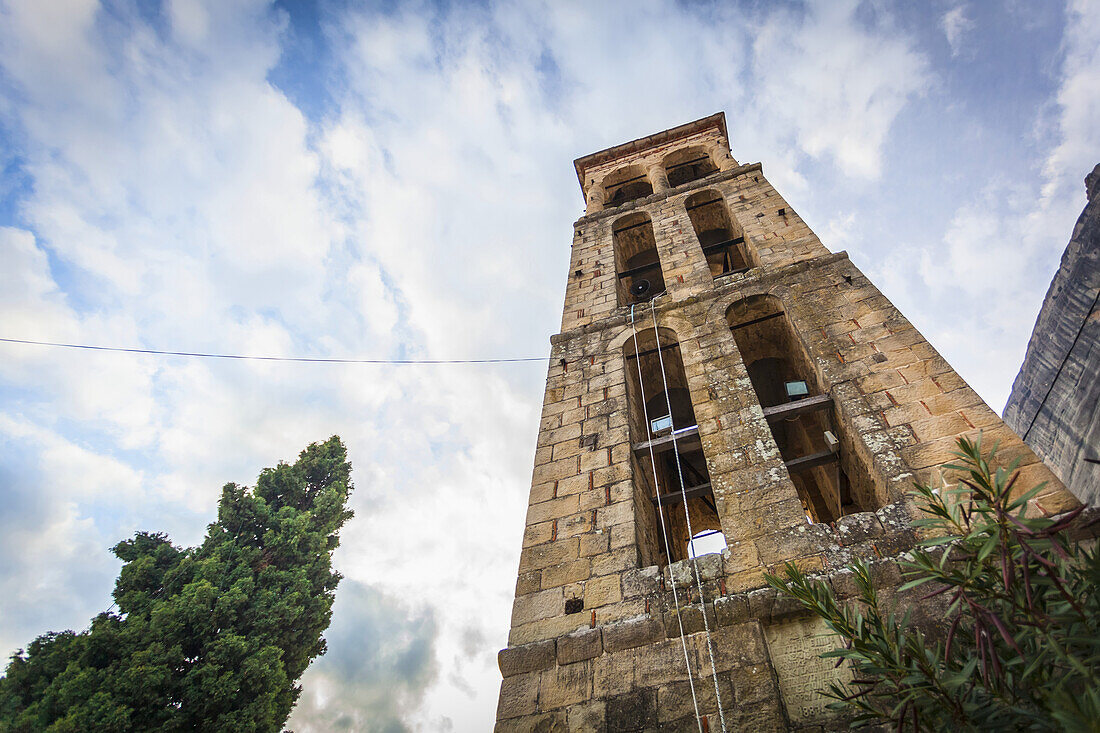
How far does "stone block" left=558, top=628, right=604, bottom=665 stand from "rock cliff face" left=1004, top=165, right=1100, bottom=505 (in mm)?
16461

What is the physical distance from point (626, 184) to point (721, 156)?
2694 mm

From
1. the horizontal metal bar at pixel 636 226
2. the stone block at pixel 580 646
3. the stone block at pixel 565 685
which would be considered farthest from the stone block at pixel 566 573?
the horizontal metal bar at pixel 636 226

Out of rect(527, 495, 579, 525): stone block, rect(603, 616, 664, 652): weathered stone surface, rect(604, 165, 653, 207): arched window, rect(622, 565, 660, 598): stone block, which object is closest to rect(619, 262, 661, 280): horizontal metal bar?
rect(604, 165, 653, 207): arched window

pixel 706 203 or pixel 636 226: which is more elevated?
pixel 636 226

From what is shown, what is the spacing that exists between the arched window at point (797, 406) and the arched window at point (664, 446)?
3.36 ft

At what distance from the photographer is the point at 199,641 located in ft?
28.7

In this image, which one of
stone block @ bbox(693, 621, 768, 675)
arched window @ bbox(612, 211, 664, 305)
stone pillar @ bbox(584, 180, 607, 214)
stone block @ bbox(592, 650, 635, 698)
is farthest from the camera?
stone pillar @ bbox(584, 180, 607, 214)

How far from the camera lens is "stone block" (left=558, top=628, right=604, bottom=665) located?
362 cm

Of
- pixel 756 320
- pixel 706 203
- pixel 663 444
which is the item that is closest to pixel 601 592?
pixel 663 444

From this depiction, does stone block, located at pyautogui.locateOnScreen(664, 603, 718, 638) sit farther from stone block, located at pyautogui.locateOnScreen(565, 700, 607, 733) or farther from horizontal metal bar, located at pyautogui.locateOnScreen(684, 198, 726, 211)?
horizontal metal bar, located at pyautogui.locateOnScreen(684, 198, 726, 211)

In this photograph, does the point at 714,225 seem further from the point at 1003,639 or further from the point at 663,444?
the point at 1003,639

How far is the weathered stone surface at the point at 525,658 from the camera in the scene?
12.1 feet

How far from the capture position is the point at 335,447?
1410 centimetres

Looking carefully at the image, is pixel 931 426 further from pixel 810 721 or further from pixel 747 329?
pixel 747 329
